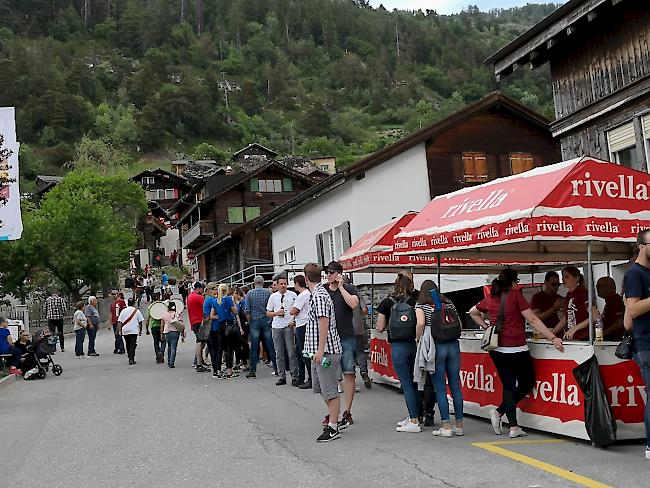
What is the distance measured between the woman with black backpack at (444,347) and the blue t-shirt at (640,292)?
85.1 inches

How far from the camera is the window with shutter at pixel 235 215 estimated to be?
5838 centimetres

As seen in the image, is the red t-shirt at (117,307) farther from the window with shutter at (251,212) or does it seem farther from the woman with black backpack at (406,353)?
the window with shutter at (251,212)

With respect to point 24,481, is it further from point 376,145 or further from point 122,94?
point 122,94

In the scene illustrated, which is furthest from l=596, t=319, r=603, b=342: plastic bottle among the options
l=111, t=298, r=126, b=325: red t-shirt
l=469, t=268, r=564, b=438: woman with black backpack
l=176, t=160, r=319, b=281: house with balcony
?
l=176, t=160, r=319, b=281: house with balcony

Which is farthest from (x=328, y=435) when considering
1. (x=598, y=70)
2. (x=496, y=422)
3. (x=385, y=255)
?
(x=598, y=70)

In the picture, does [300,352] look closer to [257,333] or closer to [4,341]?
[257,333]

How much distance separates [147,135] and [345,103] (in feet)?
165

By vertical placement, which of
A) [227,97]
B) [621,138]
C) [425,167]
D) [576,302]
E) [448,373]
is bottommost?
[448,373]

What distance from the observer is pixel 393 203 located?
26141 millimetres

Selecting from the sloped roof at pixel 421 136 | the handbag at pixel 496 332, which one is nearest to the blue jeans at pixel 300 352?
the handbag at pixel 496 332

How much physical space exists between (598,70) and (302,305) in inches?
297

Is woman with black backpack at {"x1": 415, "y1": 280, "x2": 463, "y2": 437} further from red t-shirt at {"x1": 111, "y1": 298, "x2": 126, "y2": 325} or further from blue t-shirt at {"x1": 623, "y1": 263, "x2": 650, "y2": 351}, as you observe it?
red t-shirt at {"x1": 111, "y1": 298, "x2": 126, "y2": 325}

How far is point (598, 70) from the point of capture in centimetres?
1531

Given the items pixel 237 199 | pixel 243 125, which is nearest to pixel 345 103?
pixel 243 125
